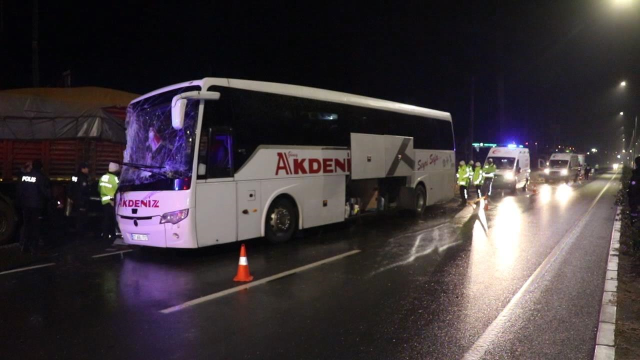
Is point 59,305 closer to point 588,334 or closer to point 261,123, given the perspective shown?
point 261,123

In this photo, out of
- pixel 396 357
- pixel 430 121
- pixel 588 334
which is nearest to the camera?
pixel 396 357

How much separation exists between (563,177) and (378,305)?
33.3 meters

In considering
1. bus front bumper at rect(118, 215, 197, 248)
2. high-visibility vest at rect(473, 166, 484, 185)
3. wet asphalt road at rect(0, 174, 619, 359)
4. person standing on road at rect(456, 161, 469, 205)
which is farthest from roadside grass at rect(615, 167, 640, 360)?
high-visibility vest at rect(473, 166, 484, 185)

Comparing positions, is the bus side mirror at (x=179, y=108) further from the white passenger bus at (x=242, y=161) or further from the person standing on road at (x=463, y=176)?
the person standing on road at (x=463, y=176)

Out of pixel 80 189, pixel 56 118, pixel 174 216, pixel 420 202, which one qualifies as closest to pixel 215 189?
pixel 174 216

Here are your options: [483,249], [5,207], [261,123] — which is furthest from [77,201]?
[483,249]

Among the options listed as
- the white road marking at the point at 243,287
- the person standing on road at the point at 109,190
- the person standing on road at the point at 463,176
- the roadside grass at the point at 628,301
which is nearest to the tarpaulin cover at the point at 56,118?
the person standing on road at the point at 109,190

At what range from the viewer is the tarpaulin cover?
11305 mm

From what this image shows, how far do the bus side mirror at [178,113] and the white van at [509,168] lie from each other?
2134cm

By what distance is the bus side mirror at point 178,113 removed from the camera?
25.9 ft

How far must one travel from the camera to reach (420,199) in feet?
51.9

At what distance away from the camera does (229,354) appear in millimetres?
4664

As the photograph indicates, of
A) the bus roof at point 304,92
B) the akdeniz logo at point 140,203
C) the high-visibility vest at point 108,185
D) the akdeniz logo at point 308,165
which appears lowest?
the akdeniz logo at point 140,203

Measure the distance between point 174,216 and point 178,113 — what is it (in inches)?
71.3
